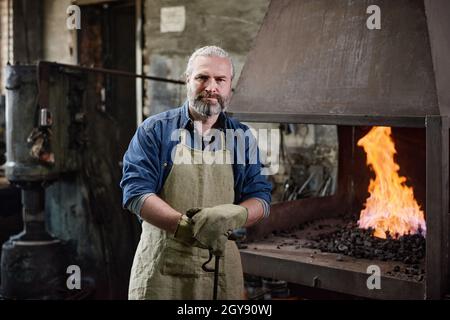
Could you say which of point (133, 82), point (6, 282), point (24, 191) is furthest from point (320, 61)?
point (133, 82)

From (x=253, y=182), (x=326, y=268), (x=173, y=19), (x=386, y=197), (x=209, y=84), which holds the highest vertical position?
(x=173, y=19)

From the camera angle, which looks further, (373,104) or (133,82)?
(133,82)

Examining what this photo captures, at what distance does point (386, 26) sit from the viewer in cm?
337

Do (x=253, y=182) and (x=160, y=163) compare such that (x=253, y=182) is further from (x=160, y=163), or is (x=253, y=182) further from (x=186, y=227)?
(x=186, y=227)

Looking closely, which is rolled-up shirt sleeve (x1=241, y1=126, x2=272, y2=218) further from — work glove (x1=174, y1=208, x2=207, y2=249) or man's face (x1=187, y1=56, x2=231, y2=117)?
work glove (x1=174, y1=208, x2=207, y2=249)

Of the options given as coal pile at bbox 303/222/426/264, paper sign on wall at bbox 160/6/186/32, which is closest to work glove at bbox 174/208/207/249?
coal pile at bbox 303/222/426/264

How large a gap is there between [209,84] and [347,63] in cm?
118

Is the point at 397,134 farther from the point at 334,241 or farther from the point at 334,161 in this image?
the point at 334,241

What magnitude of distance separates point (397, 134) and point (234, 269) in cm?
224

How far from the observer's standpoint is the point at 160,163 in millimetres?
2650

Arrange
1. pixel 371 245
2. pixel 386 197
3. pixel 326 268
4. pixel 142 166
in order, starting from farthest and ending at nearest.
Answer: pixel 386 197
pixel 371 245
pixel 326 268
pixel 142 166

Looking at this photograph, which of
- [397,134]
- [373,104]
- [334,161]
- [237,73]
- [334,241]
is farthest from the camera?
[237,73]

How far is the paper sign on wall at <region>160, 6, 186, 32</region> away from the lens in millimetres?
6137

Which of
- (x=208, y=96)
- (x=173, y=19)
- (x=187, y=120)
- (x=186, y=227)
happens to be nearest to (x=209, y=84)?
(x=208, y=96)
